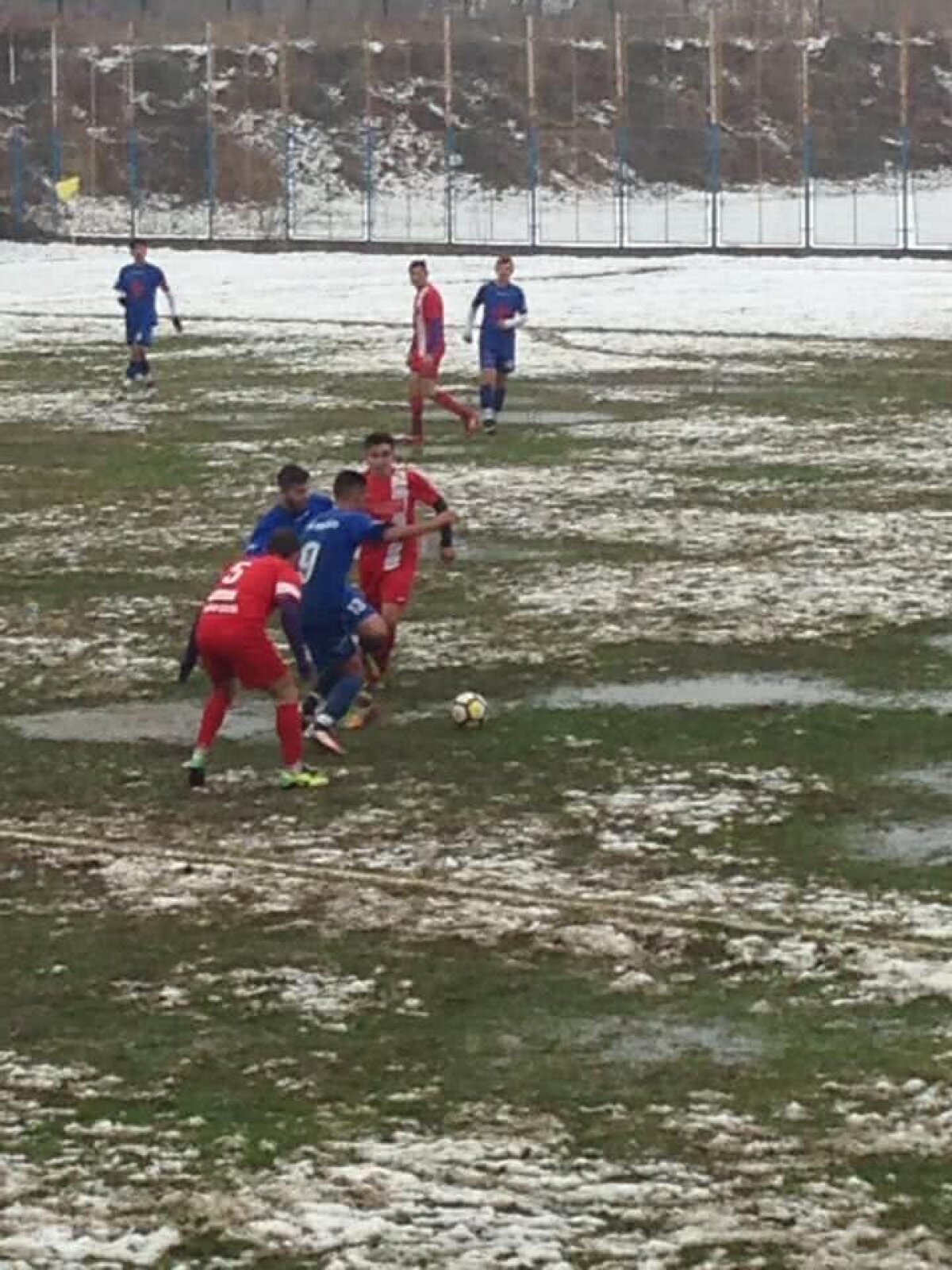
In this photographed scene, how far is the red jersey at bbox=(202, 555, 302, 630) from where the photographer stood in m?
13.1

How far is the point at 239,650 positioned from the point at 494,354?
17887mm

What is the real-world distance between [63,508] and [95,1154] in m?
15.9

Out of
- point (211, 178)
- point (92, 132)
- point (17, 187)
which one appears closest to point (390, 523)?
point (211, 178)

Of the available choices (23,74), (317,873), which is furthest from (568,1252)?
(23,74)

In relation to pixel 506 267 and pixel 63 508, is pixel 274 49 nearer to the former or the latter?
pixel 506 267

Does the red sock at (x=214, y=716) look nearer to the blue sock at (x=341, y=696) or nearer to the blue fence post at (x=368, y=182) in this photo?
the blue sock at (x=341, y=696)

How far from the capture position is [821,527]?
22.1 m

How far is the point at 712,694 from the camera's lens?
15.7 metres

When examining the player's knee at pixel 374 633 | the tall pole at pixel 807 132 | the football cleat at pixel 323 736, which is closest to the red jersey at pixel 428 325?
the player's knee at pixel 374 633

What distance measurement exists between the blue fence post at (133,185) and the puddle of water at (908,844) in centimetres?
6547

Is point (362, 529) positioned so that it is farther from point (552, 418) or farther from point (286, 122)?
point (286, 122)

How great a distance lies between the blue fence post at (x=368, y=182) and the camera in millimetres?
75562

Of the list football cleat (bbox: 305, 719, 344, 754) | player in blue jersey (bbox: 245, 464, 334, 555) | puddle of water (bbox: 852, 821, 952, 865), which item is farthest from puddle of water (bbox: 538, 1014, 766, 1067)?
player in blue jersey (bbox: 245, 464, 334, 555)

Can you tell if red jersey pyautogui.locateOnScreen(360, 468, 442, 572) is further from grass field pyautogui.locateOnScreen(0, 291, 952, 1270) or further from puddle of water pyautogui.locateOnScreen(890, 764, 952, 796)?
puddle of water pyautogui.locateOnScreen(890, 764, 952, 796)
